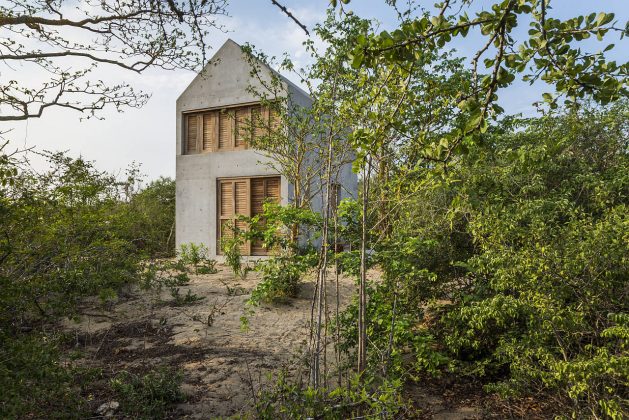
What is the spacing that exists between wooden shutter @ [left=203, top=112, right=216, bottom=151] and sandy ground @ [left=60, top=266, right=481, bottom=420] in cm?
477

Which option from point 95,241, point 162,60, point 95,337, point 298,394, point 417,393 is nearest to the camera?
point 298,394

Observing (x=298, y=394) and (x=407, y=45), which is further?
(x=298, y=394)

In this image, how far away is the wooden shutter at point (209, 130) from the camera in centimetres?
1201

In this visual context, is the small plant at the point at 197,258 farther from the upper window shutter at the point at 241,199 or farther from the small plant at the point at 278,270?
the small plant at the point at 278,270

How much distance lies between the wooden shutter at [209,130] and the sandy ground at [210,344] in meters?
4.77

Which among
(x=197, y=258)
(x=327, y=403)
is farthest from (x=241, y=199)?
(x=327, y=403)

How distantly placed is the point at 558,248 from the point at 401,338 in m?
1.63

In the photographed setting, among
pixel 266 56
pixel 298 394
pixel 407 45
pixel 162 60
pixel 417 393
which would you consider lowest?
pixel 417 393

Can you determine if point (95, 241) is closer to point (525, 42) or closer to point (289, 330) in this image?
point (289, 330)

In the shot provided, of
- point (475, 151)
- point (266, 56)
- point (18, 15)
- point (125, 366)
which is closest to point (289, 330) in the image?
point (125, 366)

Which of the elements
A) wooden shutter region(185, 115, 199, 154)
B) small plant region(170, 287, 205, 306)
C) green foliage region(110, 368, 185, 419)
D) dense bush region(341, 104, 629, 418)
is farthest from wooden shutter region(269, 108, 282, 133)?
green foliage region(110, 368, 185, 419)

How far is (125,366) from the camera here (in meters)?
5.28

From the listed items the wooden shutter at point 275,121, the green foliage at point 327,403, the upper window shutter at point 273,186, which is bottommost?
the green foliage at point 327,403

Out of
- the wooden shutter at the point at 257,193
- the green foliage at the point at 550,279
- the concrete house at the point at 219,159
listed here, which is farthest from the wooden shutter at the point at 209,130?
the green foliage at the point at 550,279
